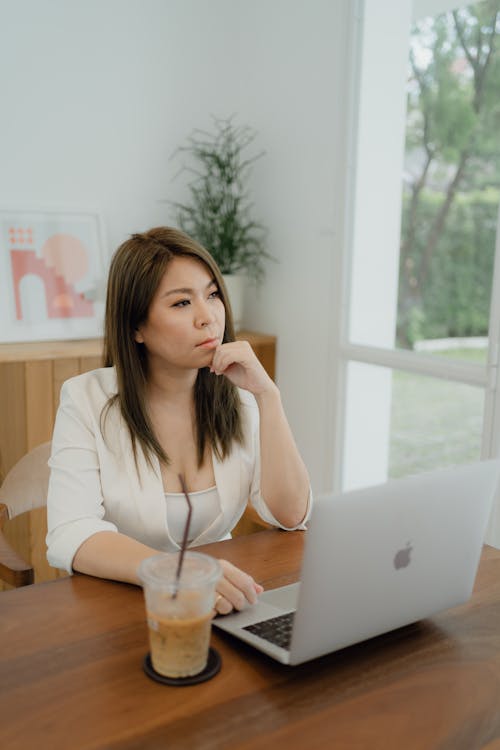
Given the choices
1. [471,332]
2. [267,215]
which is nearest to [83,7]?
[267,215]

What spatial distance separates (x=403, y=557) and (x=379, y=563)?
1.8 inches

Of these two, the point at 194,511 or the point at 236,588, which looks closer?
the point at 236,588

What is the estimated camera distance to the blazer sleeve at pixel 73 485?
1.34 metres

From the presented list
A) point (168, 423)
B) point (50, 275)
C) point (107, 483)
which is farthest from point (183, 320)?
point (50, 275)

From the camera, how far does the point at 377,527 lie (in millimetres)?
926

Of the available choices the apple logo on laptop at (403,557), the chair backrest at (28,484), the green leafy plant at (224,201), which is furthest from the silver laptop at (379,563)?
the green leafy plant at (224,201)

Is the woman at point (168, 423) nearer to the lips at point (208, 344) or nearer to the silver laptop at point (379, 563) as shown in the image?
the lips at point (208, 344)

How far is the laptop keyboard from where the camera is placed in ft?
3.26

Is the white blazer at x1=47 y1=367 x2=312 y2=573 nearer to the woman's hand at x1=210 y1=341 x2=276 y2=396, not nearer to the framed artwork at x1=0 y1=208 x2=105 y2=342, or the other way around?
the woman's hand at x1=210 y1=341 x2=276 y2=396

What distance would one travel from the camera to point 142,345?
1.67 metres

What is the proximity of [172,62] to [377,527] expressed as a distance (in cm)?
268

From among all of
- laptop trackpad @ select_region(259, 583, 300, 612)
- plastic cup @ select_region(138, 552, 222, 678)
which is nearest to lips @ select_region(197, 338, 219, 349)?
laptop trackpad @ select_region(259, 583, 300, 612)

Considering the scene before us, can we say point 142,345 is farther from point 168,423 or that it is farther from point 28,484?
point 28,484

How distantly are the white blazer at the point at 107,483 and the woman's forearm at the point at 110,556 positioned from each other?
2.0 inches
